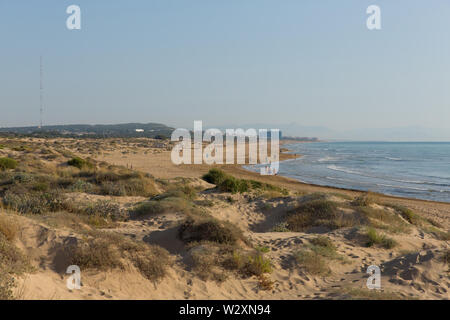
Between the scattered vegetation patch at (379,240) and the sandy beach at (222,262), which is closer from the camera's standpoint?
the sandy beach at (222,262)

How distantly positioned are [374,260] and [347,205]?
5.04 m

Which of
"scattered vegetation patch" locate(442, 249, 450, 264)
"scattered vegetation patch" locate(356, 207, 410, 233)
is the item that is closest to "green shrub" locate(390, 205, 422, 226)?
"scattered vegetation patch" locate(356, 207, 410, 233)

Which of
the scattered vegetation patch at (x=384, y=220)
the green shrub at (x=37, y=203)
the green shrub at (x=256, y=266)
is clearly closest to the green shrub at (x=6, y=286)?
the green shrub at (x=256, y=266)

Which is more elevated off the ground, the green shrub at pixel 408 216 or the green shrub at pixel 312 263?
the green shrub at pixel 312 263

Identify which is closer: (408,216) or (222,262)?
(222,262)

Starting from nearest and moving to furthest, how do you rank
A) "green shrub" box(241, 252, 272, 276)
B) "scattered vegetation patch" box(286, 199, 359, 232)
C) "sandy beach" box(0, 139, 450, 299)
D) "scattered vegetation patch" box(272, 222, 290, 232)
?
1. "sandy beach" box(0, 139, 450, 299)
2. "green shrub" box(241, 252, 272, 276)
3. "scattered vegetation patch" box(272, 222, 290, 232)
4. "scattered vegetation patch" box(286, 199, 359, 232)

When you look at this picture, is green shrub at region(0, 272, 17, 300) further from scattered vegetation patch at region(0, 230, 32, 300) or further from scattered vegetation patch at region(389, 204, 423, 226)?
scattered vegetation patch at region(389, 204, 423, 226)

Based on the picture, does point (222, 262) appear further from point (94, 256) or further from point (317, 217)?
point (317, 217)

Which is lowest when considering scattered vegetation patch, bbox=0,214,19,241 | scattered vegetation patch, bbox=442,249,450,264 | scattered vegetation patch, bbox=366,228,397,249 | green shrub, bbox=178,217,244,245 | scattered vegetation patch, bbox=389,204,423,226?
scattered vegetation patch, bbox=389,204,423,226

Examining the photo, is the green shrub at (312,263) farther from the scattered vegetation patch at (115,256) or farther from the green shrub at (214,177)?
the green shrub at (214,177)

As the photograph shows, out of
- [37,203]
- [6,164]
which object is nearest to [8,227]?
[37,203]

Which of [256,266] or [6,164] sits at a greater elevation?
[6,164]
